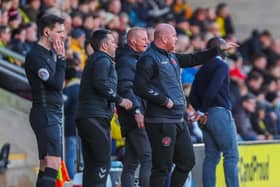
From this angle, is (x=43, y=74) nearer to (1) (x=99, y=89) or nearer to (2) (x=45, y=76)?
(2) (x=45, y=76)

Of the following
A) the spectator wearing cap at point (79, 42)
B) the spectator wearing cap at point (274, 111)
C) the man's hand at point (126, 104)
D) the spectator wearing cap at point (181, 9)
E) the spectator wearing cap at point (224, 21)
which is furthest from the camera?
the spectator wearing cap at point (224, 21)

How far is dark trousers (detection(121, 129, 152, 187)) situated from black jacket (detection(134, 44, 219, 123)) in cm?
72

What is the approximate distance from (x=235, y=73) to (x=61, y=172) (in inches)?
349

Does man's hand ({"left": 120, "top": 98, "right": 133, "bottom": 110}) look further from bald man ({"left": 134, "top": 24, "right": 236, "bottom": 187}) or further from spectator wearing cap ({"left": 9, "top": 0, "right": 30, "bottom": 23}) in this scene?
spectator wearing cap ({"left": 9, "top": 0, "right": 30, "bottom": 23})

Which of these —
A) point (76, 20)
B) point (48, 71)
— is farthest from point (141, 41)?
point (76, 20)

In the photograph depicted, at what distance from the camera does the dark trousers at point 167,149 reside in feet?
34.2

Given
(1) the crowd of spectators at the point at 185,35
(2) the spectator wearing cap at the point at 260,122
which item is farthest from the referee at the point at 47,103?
(2) the spectator wearing cap at the point at 260,122

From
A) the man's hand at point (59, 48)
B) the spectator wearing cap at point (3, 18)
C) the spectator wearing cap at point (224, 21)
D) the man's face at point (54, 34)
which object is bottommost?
the man's hand at point (59, 48)

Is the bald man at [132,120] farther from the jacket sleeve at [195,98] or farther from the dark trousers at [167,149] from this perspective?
the jacket sleeve at [195,98]

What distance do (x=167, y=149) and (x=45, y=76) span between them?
159cm

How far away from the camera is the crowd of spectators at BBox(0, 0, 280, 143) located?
15219mm

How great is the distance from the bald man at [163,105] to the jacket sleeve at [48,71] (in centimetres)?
103

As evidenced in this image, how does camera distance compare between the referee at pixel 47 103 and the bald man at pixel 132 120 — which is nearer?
the referee at pixel 47 103

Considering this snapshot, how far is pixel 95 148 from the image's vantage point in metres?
10.4
